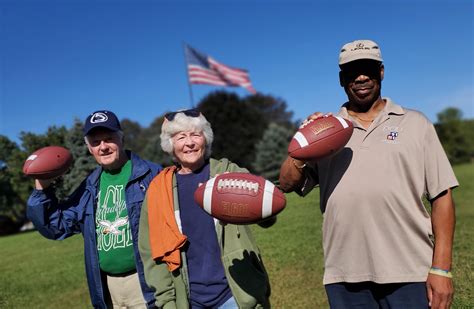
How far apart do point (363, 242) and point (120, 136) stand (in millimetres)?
2106

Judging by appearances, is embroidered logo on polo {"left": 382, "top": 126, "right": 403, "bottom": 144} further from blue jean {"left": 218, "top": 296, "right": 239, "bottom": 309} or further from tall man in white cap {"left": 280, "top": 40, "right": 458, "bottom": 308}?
blue jean {"left": 218, "top": 296, "right": 239, "bottom": 309}

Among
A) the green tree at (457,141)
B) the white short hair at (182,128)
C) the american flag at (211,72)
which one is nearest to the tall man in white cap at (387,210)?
the white short hair at (182,128)

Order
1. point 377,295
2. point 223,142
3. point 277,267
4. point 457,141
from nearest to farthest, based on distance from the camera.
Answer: point 377,295
point 277,267
point 223,142
point 457,141

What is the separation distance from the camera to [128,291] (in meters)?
3.65

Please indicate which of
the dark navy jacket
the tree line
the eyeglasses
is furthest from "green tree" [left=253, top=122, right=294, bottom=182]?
the eyeglasses

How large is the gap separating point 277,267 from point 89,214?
4.59 m

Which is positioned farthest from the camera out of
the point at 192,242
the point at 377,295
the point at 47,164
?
the point at 47,164

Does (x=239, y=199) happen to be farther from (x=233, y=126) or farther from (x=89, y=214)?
(x=233, y=126)

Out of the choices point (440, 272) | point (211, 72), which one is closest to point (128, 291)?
point (440, 272)

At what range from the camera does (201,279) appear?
303cm

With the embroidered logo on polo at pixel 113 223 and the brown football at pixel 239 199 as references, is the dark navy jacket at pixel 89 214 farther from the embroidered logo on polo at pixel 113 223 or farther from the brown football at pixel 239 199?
the brown football at pixel 239 199

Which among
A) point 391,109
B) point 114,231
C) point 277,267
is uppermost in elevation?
point 391,109

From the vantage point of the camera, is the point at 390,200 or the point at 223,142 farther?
the point at 223,142

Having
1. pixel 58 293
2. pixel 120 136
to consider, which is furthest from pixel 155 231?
pixel 58 293
